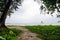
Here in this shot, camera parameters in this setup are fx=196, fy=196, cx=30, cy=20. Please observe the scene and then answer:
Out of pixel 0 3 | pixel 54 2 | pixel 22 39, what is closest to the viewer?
pixel 22 39

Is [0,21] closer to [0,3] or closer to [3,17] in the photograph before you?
[3,17]

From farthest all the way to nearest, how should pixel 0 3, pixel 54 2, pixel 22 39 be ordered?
pixel 0 3 → pixel 54 2 → pixel 22 39

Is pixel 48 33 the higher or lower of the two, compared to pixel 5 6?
lower

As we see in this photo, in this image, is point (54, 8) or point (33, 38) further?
point (54, 8)

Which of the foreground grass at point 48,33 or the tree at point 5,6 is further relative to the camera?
the tree at point 5,6

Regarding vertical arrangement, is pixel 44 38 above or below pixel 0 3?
below

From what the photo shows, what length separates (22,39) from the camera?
17016mm

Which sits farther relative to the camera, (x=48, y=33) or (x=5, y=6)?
(x=5, y=6)

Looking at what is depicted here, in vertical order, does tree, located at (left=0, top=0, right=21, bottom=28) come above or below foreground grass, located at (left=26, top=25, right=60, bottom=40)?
above

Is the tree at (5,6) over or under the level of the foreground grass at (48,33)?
over

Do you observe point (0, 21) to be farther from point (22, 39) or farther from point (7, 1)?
point (22, 39)

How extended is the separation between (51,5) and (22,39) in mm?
9614

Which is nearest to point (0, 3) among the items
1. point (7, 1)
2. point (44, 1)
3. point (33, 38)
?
point (7, 1)

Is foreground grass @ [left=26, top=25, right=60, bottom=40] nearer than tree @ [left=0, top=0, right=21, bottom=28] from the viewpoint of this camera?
Yes
